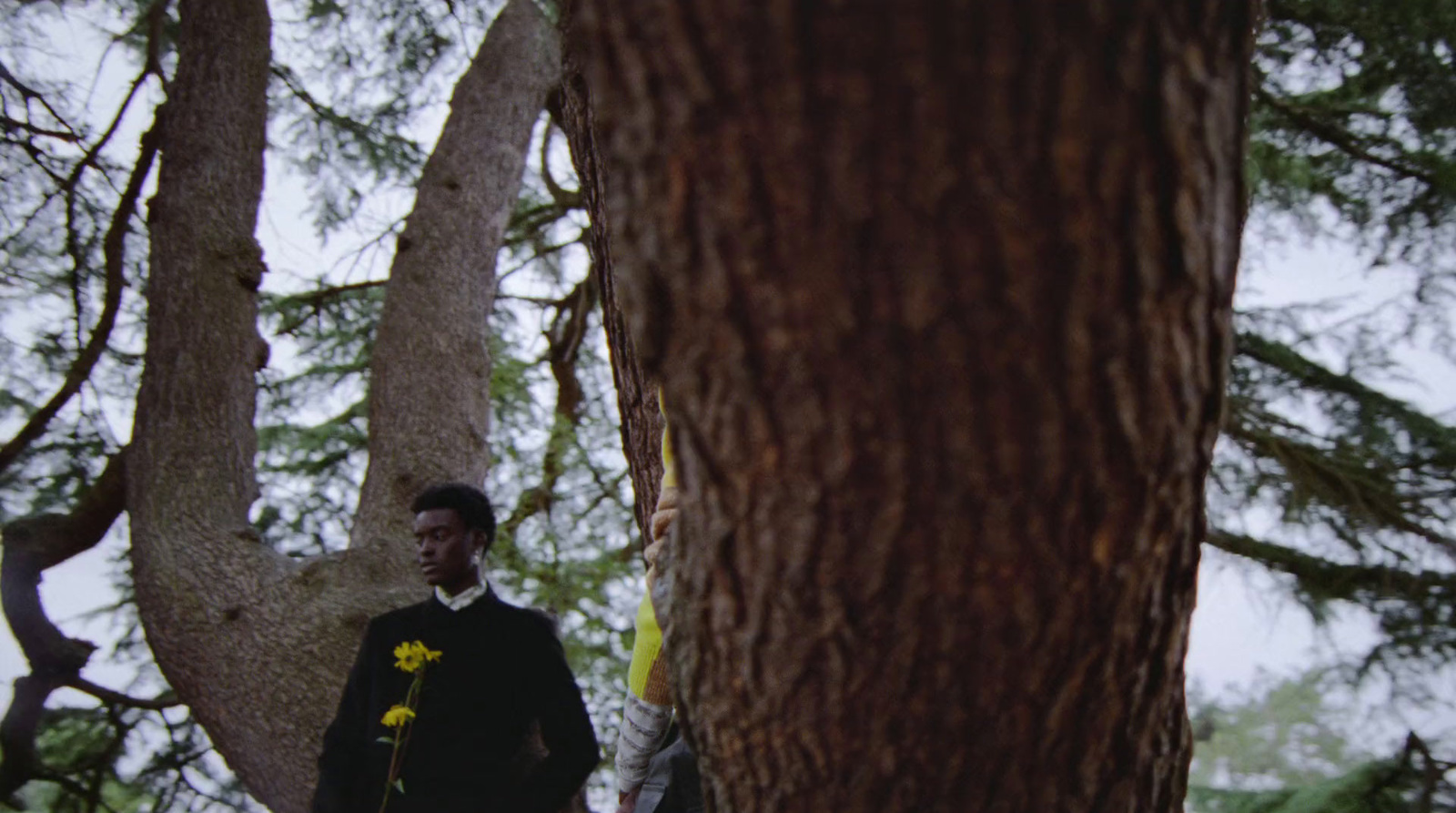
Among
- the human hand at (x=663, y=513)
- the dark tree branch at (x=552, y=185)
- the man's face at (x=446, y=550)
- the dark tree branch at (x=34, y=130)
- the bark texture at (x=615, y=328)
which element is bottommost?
the man's face at (x=446, y=550)

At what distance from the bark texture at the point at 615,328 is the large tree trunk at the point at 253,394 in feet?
4.56

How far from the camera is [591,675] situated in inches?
201

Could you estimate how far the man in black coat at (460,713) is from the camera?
2.22 meters

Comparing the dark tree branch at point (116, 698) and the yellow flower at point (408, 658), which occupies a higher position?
the yellow flower at point (408, 658)

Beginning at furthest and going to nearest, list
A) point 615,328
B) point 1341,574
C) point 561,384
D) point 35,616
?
point 561,384, point 1341,574, point 35,616, point 615,328

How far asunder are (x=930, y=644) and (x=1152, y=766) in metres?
0.33

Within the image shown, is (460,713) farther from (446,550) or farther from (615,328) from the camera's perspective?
(615,328)

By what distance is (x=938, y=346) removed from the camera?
741 millimetres

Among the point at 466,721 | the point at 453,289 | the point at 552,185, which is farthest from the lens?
the point at 552,185

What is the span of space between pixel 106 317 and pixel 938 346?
4.74 metres

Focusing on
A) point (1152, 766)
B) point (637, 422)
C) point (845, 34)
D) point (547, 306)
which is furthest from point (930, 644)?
point (547, 306)

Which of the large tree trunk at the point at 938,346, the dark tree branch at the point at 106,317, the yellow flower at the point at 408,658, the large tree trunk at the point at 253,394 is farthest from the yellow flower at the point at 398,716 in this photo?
the dark tree branch at the point at 106,317

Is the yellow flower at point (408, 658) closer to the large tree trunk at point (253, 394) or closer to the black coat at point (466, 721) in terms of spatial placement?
the black coat at point (466, 721)

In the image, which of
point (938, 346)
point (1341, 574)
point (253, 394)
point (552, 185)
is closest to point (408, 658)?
point (938, 346)
